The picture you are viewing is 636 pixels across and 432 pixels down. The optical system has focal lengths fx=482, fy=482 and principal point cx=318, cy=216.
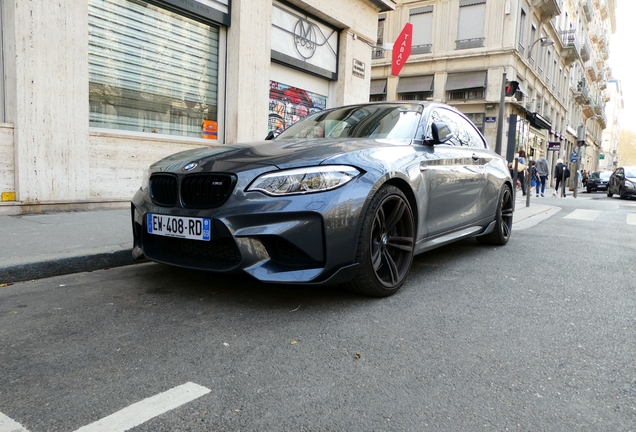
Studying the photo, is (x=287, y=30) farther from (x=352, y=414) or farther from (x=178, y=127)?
(x=352, y=414)

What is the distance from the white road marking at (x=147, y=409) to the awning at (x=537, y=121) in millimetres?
28672

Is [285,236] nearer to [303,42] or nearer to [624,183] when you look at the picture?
[303,42]

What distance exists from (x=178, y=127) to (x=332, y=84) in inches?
195

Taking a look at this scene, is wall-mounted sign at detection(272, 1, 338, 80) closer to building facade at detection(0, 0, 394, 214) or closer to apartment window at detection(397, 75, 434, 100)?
building facade at detection(0, 0, 394, 214)

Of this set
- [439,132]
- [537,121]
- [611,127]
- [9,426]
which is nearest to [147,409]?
[9,426]

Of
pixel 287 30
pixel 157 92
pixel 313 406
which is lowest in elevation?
pixel 313 406

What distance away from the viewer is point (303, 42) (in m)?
10.8

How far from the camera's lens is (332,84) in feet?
39.5

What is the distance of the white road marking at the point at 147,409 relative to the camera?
5.55 feet

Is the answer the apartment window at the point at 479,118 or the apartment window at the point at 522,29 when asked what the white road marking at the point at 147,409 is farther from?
the apartment window at the point at 522,29

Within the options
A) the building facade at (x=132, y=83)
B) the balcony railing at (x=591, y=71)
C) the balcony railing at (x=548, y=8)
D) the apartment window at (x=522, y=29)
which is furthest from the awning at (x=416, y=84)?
the balcony railing at (x=591, y=71)

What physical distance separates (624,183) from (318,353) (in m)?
22.5

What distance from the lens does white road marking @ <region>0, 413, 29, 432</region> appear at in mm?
1660

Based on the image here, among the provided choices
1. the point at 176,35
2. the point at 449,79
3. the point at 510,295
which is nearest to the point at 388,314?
the point at 510,295
